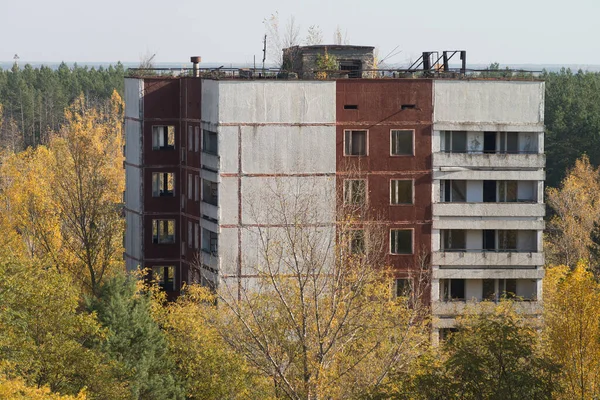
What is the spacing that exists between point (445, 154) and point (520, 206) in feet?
16.3

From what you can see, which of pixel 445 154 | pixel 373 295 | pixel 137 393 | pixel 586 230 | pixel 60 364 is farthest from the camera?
pixel 586 230

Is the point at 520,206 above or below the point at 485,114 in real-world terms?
below

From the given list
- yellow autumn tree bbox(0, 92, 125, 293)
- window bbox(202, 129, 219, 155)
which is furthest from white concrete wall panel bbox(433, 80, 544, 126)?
yellow autumn tree bbox(0, 92, 125, 293)

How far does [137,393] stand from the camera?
5491 centimetres

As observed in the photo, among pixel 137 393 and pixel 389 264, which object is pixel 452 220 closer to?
pixel 389 264

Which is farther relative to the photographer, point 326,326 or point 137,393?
point 137,393

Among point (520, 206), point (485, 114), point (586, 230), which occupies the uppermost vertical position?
point (485, 114)

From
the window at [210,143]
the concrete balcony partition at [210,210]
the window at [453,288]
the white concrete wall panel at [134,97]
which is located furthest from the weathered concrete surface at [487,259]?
the white concrete wall panel at [134,97]

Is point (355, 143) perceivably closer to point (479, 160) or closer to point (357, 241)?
point (357, 241)

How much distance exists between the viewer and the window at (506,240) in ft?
229

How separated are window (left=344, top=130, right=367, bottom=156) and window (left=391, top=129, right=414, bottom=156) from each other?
5.03ft

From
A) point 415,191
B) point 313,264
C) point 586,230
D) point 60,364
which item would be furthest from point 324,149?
point 586,230

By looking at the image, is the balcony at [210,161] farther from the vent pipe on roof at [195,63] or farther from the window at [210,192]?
the vent pipe on roof at [195,63]

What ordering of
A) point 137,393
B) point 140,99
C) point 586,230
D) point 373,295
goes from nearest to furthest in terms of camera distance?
point 137,393 < point 373,295 < point 140,99 < point 586,230
